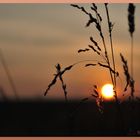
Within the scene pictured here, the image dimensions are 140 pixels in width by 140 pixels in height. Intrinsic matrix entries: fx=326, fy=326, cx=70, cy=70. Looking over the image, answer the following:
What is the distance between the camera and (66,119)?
5.46 ft

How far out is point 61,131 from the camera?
63.4 inches

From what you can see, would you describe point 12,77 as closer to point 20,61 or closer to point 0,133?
point 20,61

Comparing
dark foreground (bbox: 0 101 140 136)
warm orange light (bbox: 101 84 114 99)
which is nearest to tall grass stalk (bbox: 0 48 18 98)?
dark foreground (bbox: 0 101 140 136)

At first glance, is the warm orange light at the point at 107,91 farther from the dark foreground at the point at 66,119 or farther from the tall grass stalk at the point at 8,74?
the tall grass stalk at the point at 8,74

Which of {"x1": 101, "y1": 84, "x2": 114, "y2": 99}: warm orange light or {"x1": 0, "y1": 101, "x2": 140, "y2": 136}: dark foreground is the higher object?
{"x1": 101, "y1": 84, "x2": 114, "y2": 99}: warm orange light

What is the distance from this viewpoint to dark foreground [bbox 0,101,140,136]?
1.59m

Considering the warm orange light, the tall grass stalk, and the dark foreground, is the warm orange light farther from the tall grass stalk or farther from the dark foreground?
the tall grass stalk

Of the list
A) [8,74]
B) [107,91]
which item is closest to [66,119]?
[107,91]

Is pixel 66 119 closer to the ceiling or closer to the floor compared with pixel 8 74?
→ closer to the floor

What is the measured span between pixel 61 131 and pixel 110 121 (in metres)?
0.25

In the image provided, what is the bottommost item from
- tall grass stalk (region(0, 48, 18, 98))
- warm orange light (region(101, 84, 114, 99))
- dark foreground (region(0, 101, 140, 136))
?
dark foreground (region(0, 101, 140, 136))

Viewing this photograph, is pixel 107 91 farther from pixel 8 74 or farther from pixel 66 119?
pixel 8 74

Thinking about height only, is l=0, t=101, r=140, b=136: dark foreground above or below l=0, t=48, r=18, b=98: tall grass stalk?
below

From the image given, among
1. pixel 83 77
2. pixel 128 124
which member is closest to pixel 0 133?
pixel 83 77
